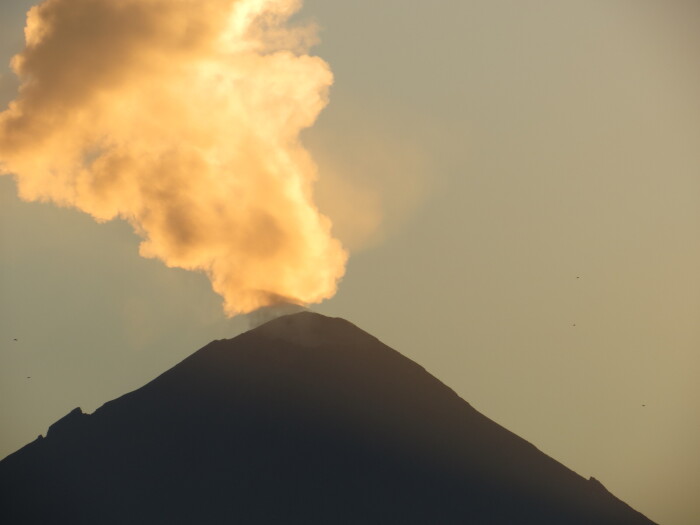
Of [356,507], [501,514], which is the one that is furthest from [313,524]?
[501,514]

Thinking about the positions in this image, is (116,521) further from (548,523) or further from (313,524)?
(548,523)

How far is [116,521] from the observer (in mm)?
196500

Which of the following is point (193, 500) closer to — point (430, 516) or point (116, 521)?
point (116, 521)

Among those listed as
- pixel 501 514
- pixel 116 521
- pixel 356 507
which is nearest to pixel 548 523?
pixel 501 514

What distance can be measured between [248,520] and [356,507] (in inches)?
666

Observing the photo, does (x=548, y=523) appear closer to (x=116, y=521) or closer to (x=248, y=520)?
→ (x=248, y=520)

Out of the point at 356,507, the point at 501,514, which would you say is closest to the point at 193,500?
the point at 356,507

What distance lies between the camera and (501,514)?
7864 inches

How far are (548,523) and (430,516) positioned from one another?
18558mm

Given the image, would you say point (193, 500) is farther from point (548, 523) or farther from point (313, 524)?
point (548, 523)

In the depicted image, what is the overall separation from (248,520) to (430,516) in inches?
1088

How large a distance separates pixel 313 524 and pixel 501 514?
2925 centimetres

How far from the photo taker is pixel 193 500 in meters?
199

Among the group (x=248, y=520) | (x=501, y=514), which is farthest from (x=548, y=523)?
(x=248, y=520)
